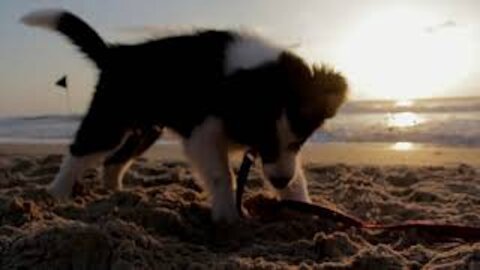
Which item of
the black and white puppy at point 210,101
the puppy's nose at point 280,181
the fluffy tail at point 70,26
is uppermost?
the fluffy tail at point 70,26

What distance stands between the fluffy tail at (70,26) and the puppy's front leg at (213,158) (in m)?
1.47

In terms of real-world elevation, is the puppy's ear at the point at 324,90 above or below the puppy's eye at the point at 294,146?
above

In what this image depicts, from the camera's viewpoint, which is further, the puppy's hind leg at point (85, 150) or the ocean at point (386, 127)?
the ocean at point (386, 127)

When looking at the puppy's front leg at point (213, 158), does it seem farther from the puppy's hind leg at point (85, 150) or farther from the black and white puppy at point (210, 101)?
the puppy's hind leg at point (85, 150)

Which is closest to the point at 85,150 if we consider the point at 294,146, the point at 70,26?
the point at 70,26

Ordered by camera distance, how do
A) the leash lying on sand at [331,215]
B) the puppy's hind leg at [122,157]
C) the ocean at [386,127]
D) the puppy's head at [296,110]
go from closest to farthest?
1. the leash lying on sand at [331,215]
2. the puppy's head at [296,110]
3. the puppy's hind leg at [122,157]
4. the ocean at [386,127]

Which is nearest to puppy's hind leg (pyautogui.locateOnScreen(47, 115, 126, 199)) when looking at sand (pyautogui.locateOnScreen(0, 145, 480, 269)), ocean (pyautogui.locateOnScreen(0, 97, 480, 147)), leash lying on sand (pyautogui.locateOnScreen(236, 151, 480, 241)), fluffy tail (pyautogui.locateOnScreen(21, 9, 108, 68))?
sand (pyautogui.locateOnScreen(0, 145, 480, 269))

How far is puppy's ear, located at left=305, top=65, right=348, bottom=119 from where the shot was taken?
5.15 metres

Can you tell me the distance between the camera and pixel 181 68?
553 centimetres

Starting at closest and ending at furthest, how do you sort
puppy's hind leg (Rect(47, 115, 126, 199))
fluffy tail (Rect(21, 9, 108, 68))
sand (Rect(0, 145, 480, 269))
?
sand (Rect(0, 145, 480, 269)), puppy's hind leg (Rect(47, 115, 126, 199)), fluffy tail (Rect(21, 9, 108, 68))

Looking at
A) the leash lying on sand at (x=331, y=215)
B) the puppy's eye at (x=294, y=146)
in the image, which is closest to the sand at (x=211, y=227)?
the leash lying on sand at (x=331, y=215)

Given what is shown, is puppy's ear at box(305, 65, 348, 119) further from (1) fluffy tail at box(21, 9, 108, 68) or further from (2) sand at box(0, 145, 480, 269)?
(1) fluffy tail at box(21, 9, 108, 68)

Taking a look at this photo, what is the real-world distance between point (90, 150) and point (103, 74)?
60cm

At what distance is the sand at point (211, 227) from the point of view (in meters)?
3.42
